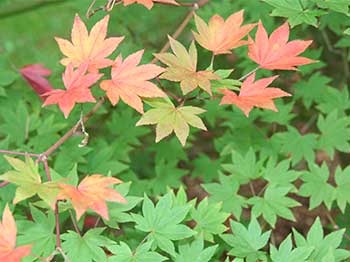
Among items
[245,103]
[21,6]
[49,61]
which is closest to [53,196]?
[245,103]

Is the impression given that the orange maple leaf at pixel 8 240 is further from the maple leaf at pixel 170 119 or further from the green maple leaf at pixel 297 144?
the green maple leaf at pixel 297 144

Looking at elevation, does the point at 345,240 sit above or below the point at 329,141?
below

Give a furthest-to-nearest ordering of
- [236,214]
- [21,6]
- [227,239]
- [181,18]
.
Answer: [181,18] < [21,6] < [236,214] < [227,239]

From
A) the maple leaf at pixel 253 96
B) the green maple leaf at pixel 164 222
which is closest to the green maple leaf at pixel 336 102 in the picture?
the maple leaf at pixel 253 96

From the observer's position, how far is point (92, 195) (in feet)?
5.20

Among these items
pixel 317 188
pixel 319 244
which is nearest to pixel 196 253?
pixel 319 244

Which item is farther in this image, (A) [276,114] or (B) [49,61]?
(B) [49,61]

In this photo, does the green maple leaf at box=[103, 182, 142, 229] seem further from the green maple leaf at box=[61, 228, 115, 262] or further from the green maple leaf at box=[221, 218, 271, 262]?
the green maple leaf at box=[221, 218, 271, 262]

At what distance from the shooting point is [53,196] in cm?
155

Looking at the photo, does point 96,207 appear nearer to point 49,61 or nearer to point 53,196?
point 53,196

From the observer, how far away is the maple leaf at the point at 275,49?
6.21 ft

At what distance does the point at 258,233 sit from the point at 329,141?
0.76 m

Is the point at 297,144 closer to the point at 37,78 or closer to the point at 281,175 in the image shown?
the point at 281,175

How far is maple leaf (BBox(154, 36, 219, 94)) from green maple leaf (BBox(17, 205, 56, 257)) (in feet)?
1.69
